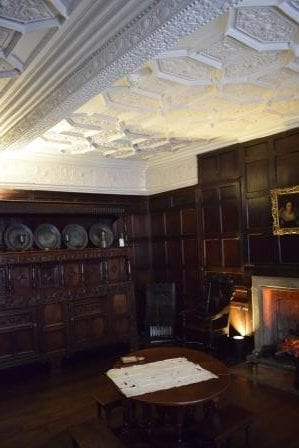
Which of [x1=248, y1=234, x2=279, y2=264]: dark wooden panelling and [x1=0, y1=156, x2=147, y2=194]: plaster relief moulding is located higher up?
[x1=0, y1=156, x2=147, y2=194]: plaster relief moulding

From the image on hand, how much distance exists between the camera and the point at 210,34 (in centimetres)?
244

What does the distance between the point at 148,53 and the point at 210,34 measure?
0.47 metres

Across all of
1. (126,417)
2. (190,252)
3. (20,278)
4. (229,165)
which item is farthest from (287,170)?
(20,278)

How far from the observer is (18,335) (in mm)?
4625

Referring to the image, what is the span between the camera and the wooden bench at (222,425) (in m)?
2.38

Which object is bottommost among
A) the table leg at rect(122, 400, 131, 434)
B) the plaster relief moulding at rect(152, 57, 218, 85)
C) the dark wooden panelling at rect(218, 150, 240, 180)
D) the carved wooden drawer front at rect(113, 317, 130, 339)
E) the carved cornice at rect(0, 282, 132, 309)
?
the table leg at rect(122, 400, 131, 434)

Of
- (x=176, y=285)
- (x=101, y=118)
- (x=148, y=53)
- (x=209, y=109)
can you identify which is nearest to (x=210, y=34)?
(x=148, y=53)

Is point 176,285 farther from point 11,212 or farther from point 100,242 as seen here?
point 11,212

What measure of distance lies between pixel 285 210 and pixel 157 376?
2686mm

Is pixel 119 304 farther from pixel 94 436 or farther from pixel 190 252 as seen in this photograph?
pixel 94 436

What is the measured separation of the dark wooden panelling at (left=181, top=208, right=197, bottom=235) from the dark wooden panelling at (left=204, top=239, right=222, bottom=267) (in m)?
0.35

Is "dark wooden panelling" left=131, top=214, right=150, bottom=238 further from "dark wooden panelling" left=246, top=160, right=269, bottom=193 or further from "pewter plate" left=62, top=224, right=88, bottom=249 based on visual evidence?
"dark wooden panelling" left=246, top=160, right=269, bottom=193

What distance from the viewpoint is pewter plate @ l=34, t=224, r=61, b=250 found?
5324 millimetres

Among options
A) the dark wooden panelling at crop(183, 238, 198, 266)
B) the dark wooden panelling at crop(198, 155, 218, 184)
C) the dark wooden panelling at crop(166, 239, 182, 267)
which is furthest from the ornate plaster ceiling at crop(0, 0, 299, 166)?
the dark wooden panelling at crop(166, 239, 182, 267)
